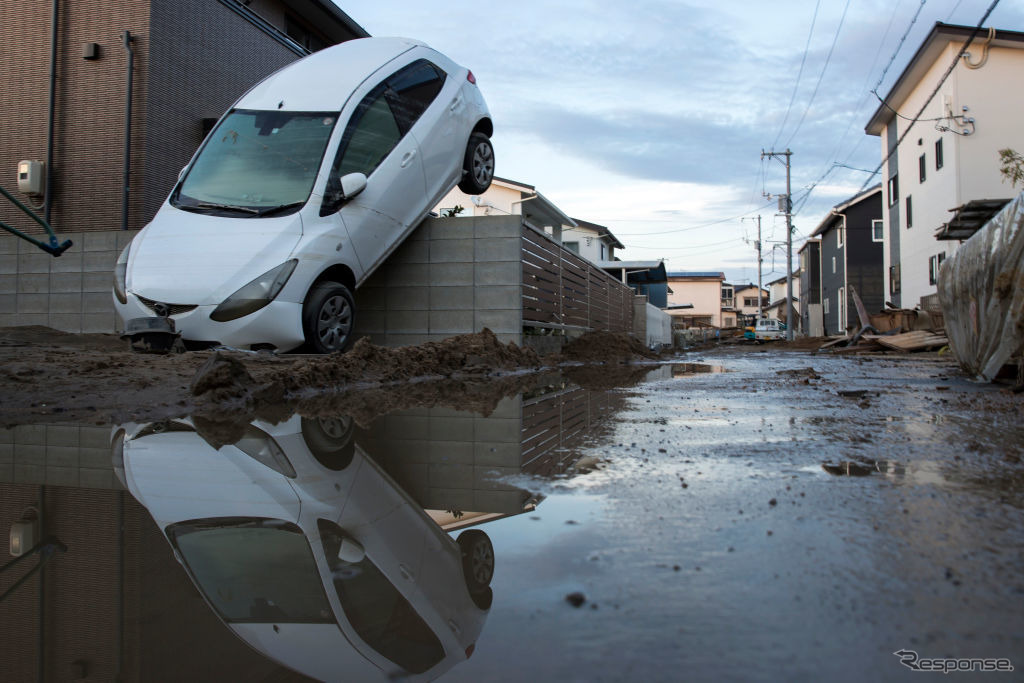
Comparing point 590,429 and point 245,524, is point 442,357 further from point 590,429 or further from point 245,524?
point 245,524

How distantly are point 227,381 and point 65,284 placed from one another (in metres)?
7.12

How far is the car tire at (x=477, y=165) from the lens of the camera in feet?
31.6

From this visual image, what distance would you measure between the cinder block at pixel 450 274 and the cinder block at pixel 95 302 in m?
4.79

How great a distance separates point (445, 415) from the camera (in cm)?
435

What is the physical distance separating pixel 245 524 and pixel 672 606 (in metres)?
1.23

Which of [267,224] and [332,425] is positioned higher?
[267,224]

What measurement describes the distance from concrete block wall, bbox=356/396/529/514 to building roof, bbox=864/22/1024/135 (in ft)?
64.0

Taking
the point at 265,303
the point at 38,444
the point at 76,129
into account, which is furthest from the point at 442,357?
the point at 76,129

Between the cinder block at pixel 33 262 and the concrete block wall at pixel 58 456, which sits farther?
the cinder block at pixel 33 262

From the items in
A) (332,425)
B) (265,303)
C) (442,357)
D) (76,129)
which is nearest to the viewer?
(332,425)

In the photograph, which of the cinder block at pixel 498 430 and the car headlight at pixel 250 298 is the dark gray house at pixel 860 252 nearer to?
the car headlight at pixel 250 298

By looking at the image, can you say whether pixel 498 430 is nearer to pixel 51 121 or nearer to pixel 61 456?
pixel 61 456

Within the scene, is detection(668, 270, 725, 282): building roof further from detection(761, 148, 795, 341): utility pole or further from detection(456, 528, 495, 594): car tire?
detection(456, 528, 495, 594): car tire

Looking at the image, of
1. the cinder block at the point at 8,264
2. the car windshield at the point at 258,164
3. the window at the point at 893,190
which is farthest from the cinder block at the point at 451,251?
the window at the point at 893,190
